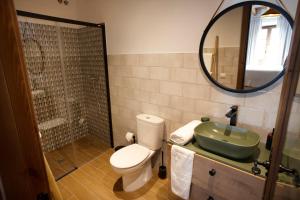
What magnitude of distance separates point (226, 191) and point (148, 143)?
1044 millimetres

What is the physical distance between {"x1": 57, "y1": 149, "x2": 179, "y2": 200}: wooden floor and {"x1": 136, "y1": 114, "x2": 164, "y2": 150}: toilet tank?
1.64 feet

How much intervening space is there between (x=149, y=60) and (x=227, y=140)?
1.24 meters

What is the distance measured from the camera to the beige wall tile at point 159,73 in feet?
6.40

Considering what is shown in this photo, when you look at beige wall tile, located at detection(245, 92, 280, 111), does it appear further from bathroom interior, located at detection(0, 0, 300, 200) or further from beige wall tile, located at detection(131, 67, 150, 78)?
beige wall tile, located at detection(131, 67, 150, 78)

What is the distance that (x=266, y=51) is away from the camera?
1351 mm

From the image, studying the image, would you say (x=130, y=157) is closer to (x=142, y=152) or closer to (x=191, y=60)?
(x=142, y=152)

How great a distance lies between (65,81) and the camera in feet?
8.23

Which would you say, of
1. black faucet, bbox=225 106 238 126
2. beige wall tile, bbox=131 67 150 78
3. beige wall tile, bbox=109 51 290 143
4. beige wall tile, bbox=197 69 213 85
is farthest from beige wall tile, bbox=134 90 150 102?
black faucet, bbox=225 106 238 126

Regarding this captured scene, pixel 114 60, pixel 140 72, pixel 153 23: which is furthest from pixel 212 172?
pixel 114 60

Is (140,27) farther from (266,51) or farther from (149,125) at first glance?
(266,51)

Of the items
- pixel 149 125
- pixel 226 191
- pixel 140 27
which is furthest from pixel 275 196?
pixel 140 27

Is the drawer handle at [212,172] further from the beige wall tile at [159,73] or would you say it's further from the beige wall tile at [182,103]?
the beige wall tile at [159,73]

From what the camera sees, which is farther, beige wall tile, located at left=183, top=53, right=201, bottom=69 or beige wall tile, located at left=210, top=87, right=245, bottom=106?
beige wall tile, located at left=183, top=53, right=201, bottom=69

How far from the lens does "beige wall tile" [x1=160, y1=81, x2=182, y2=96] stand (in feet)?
6.19
